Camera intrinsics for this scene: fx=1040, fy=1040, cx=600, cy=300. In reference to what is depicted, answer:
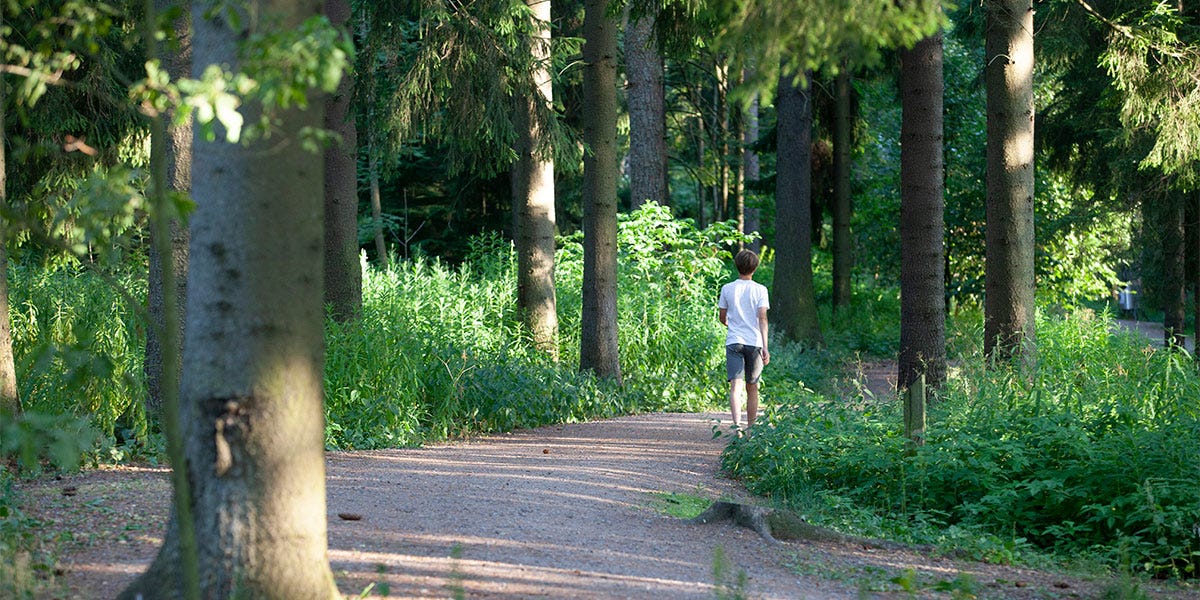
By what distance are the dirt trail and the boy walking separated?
5.04ft

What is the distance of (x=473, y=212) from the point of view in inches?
1040

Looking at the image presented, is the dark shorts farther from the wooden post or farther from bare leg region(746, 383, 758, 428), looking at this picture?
the wooden post

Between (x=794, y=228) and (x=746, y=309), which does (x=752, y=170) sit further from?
(x=746, y=309)

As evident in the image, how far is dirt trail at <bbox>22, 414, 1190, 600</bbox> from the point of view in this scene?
15.8 ft

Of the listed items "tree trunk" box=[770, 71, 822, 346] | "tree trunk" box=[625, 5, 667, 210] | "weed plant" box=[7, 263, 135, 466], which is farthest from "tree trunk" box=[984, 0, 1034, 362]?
"tree trunk" box=[625, 5, 667, 210]

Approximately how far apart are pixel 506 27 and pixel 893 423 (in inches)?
260

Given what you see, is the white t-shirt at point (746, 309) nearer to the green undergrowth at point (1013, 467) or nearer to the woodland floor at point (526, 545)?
the green undergrowth at point (1013, 467)

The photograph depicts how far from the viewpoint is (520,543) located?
5.62 m

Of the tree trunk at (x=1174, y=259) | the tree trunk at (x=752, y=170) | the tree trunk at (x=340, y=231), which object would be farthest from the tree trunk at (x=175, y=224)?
the tree trunk at (x=752, y=170)

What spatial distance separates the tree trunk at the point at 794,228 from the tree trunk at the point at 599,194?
24.4 ft

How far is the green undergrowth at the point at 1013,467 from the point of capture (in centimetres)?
659

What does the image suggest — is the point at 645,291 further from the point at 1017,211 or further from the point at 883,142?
the point at 883,142

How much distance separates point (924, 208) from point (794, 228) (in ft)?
33.8

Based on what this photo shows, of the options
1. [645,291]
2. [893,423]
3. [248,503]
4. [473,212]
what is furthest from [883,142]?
[248,503]
